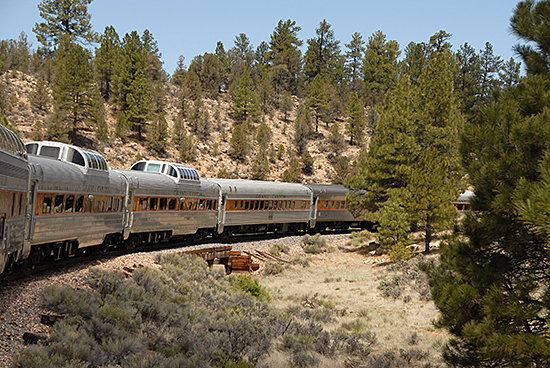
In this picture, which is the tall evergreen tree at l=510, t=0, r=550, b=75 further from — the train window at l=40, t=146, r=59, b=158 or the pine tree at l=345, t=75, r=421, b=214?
the pine tree at l=345, t=75, r=421, b=214

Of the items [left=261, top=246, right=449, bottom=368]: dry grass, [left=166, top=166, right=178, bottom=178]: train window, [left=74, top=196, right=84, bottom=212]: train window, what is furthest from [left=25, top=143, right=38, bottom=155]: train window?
[left=261, top=246, right=449, bottom=368]: dry grass

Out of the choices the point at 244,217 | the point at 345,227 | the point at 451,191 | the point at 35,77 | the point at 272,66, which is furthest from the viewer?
the point at 272,66

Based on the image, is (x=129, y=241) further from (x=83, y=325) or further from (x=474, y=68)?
(x=474, y=68)

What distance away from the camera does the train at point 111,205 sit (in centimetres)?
1041

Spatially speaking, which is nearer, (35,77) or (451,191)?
(451,191)

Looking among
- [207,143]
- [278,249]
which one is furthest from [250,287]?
[207,143]

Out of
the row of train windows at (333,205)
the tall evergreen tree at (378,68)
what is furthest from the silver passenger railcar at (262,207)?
the tall evergreen tree at (378,68)

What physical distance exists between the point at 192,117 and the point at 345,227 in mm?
31564

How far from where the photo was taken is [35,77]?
2173 inches

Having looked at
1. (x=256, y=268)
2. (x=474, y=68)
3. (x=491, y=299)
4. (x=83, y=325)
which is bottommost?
(x=256, y=268)

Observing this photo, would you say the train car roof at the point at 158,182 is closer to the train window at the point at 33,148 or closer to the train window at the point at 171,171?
the train window at the point at 171,171

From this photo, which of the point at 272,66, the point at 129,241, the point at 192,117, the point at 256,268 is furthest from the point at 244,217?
the point at 272,66

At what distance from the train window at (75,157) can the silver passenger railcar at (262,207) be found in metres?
11.0

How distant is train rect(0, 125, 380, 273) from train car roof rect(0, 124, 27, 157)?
29 millimetres
